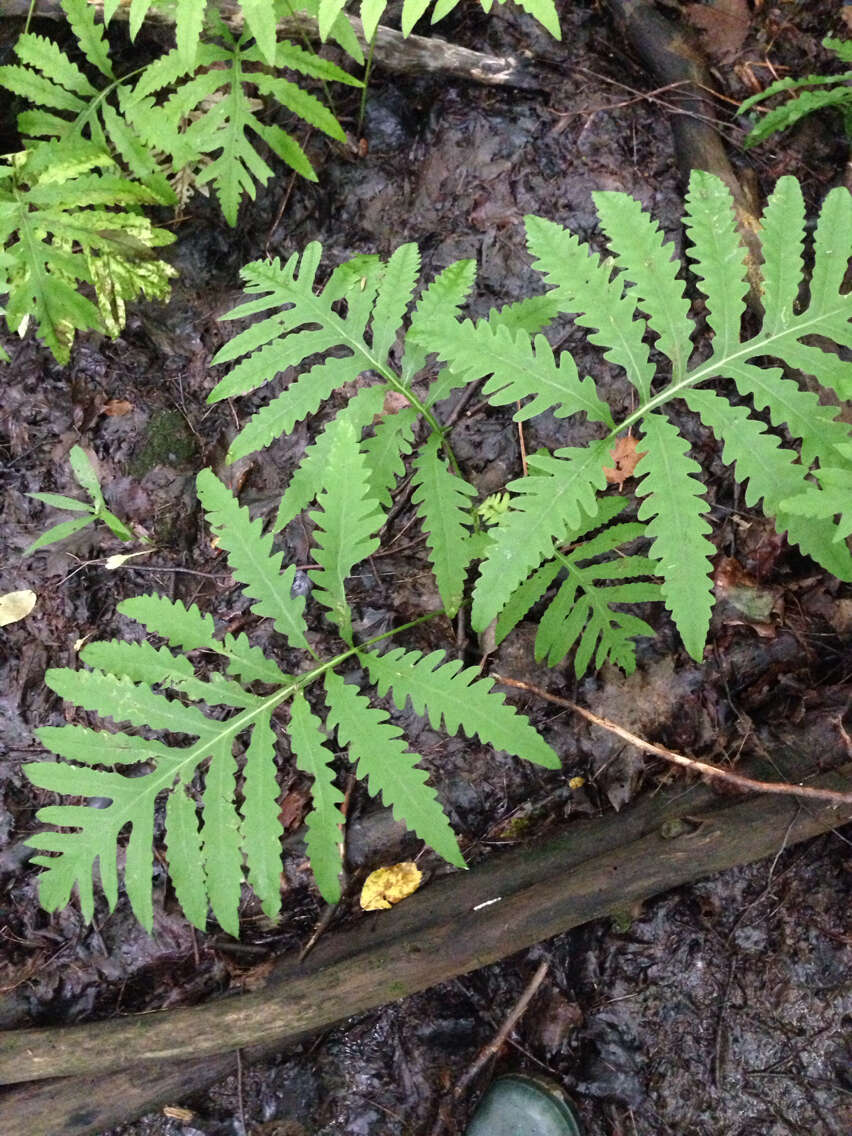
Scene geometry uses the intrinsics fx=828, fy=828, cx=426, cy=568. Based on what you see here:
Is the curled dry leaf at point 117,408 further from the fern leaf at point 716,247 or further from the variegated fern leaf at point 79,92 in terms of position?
the fern leaf at point 716,247

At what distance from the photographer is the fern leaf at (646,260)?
240cm

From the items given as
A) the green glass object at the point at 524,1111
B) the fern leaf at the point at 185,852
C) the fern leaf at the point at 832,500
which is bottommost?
the green glass object at the point at 524,1111

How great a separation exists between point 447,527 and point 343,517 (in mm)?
371

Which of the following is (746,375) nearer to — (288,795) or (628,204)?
(628,204)

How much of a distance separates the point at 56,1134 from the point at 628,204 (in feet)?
12.3

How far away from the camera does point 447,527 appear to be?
106 inches

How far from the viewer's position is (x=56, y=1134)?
3.04m

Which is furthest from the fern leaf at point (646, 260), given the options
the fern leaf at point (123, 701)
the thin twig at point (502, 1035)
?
the thin twig at point (502, 1035)

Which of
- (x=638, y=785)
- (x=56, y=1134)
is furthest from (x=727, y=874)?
(x=56, y=1134)

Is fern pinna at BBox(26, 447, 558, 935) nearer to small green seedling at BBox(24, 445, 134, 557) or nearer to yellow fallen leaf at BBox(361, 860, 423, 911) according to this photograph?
yellow fallen leaf at BBox(361, 860, 423, 911)

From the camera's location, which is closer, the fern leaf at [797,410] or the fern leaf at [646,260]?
the fern leaf at [797,410]

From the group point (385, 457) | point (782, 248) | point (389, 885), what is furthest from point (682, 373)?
point (389, 885)

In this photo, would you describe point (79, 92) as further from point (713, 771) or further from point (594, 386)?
point (713, 771)

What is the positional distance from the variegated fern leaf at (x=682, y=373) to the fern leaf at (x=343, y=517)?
403mm
